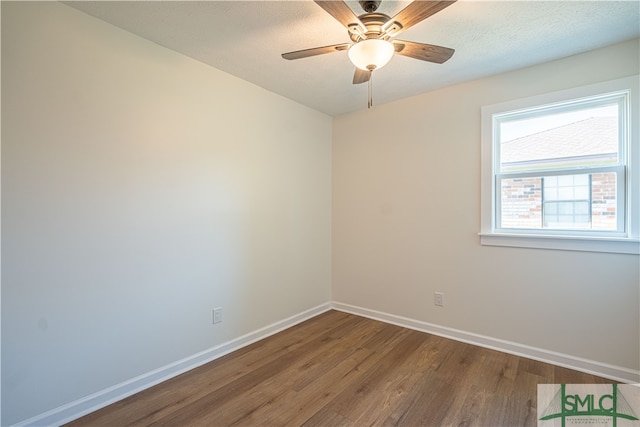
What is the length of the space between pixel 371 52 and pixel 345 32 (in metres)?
0.57

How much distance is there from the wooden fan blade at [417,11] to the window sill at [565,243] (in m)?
1.95

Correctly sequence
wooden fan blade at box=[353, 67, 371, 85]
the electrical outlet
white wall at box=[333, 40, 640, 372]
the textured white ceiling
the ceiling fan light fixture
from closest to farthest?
the ceiling fan light fixture → the textured white ceiling → wooden fan blade at box=[353, 67, 371, 85] → white wall at box=[333, 40, 640, 372] → the electrical outlet

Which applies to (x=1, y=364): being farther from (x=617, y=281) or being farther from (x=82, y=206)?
(x=617, y=281)

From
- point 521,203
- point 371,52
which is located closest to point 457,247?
point 521,203

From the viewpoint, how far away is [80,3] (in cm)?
169

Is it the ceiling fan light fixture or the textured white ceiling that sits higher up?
the textured white ceiling

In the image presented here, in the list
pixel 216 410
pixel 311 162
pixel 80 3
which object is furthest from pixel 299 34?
pixel 216 410

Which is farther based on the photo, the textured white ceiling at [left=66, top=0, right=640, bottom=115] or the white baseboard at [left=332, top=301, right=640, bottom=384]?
the white baseboard at [left=332, top=301, right=640, bottom=384]

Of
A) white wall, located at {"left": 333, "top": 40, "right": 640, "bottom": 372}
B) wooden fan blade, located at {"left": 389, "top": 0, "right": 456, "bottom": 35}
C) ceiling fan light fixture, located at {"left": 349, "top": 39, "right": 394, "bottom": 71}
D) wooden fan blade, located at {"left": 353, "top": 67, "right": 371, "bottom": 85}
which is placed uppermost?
wooden fan blade, located at {"left": 389, "top": 0, "right": 456, "bottom": 35}

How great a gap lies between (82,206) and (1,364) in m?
0.90

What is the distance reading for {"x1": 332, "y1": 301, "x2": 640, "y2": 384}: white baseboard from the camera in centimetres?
210

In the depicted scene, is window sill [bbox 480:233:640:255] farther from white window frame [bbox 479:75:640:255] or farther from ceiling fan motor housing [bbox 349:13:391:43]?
ceiling fan motor housing [bbox 349:13:391:43]

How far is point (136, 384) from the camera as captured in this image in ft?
6.55

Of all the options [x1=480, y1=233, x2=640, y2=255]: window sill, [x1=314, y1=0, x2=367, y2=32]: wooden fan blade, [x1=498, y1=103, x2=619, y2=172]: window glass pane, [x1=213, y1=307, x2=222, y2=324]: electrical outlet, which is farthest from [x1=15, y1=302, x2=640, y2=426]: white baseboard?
[x1=314, y1=0, x2=367, y2=32]: wooden fan blade
